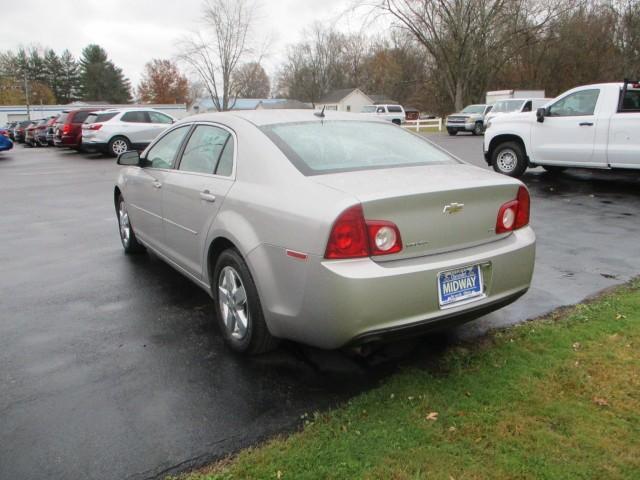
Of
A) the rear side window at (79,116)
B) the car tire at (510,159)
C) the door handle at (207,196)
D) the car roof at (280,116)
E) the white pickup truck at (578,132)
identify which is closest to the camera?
the door handle at (207,196)

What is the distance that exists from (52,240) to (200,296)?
351 centimetres

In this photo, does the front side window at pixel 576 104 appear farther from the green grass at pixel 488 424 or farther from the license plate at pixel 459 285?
the license plate at pixel 459 285

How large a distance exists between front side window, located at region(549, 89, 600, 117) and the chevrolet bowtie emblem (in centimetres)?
798

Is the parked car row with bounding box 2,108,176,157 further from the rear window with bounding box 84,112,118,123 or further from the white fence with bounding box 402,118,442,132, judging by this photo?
the white fence with bounding box 402,118,442,132

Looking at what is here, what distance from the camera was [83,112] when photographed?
22.0 m

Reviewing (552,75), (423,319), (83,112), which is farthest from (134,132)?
(552,75)

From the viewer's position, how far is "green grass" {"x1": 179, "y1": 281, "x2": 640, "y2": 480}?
2.40m

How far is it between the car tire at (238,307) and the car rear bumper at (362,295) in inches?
6.2

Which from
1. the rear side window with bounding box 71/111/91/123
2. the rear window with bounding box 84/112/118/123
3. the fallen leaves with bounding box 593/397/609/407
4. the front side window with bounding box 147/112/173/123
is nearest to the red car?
the rear side window with bounding box 71/111/91/123

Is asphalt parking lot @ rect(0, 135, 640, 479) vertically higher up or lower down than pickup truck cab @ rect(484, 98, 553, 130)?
lower down

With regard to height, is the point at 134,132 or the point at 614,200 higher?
the point at 134,132

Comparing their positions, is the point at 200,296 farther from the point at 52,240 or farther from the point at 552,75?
the point at 552,75

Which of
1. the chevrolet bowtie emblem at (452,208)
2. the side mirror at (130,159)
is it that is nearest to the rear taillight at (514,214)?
the chevrolet bowtie emblem at (452,208)

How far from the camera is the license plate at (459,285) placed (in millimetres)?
2986
